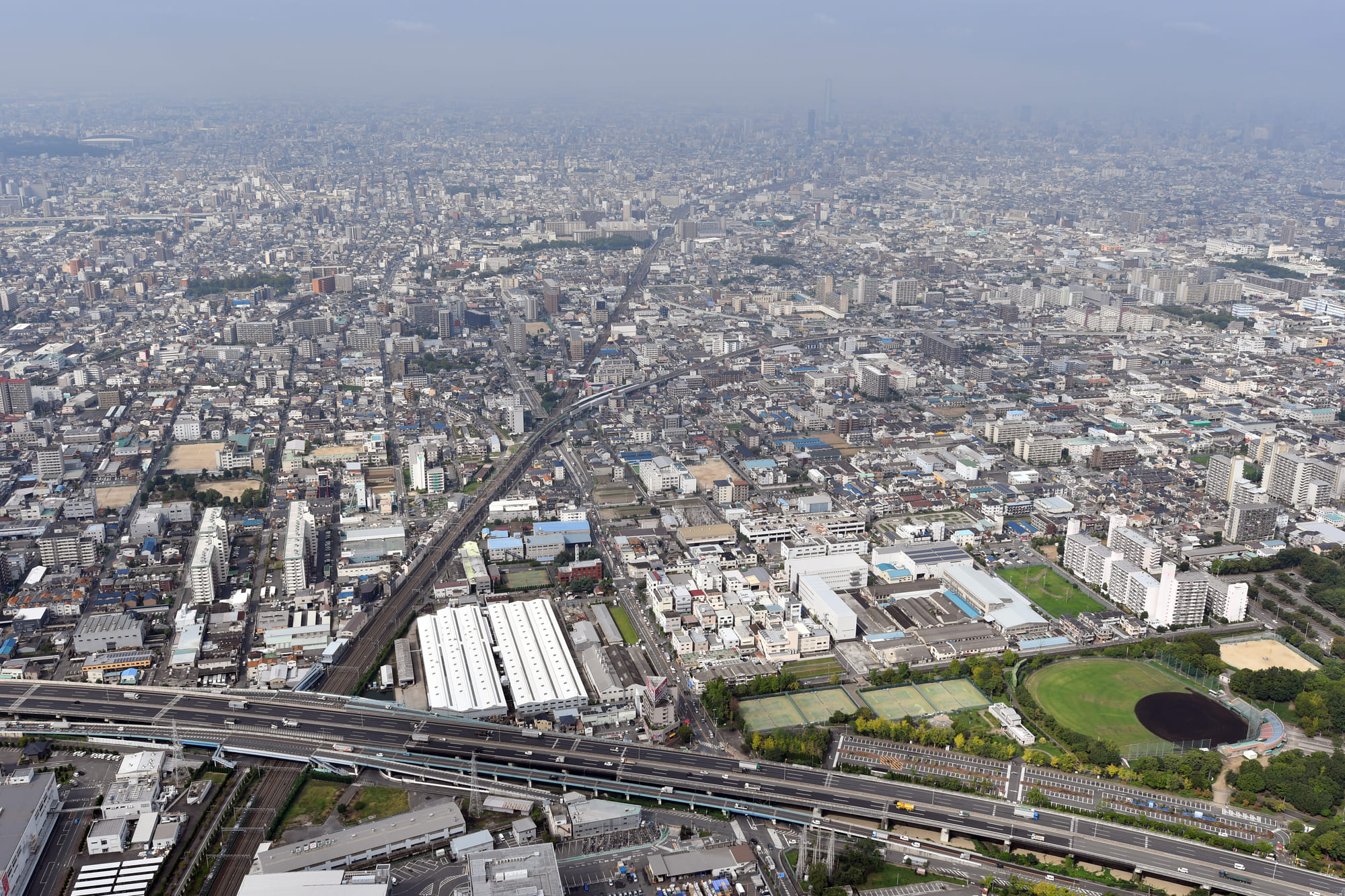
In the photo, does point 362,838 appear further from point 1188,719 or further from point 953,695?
point 1188,719

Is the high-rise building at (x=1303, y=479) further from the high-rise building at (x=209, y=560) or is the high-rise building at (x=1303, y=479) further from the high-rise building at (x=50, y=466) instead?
the high-rise building at (x=50, y=466)

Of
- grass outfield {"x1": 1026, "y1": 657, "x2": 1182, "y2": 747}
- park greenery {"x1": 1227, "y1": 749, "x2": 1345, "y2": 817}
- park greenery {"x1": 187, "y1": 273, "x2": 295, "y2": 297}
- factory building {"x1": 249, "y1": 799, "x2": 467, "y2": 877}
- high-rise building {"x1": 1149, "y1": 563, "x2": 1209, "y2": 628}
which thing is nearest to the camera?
factory building {"x1": 249, "y1": 799, "x2": 467, "y2": 877}

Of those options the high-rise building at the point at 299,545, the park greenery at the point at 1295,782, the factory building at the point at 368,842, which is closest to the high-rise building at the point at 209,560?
the high-rise building at the point at 299,545

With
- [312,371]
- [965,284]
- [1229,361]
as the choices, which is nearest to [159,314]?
[312,371]

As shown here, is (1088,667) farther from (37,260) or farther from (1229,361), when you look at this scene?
(37,260)

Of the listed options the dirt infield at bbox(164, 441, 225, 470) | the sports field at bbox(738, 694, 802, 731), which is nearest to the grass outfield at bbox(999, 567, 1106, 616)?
the sports field at bbox(738, 694, 802, 731)

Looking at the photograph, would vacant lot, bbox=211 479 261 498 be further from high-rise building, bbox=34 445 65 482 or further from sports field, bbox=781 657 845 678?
sports field, bbox=781 657 845 678
